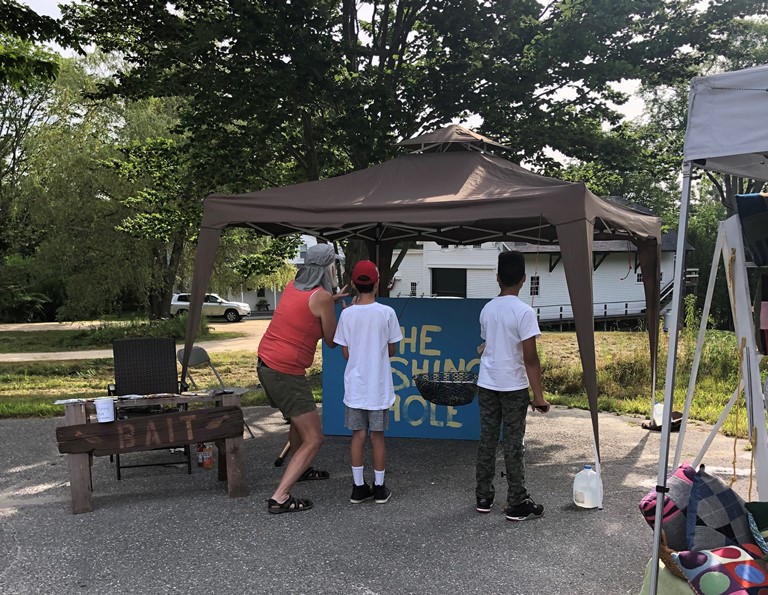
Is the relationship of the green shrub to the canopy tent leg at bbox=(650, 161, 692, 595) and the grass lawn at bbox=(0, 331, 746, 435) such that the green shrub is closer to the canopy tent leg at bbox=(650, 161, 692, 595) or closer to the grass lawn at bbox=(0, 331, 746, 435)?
the grass lawn at bbox=(0, 331, 746, 435)

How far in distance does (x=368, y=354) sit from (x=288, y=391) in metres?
0.64

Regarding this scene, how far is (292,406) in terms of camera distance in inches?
183

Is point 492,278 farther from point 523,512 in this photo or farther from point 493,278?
point 523,512

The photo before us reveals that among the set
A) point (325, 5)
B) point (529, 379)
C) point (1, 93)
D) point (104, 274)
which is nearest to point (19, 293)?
point (1, 93)

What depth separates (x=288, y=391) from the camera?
464 centimetres

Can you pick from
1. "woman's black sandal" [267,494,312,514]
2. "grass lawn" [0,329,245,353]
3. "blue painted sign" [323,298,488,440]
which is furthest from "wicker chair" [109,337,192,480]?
"grass lawn" [0,329,245,353]

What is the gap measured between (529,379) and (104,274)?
66.5 feet

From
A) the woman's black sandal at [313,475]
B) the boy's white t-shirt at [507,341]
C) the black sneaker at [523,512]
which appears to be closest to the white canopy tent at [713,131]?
the boy's white t-shirt at [507,341]

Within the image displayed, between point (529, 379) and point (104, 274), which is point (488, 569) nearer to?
point (529, 379)

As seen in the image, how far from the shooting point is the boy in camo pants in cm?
429

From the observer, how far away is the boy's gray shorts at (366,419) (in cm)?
460

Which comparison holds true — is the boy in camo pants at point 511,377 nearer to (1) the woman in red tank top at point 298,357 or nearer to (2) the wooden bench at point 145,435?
(1) the woman in red tank top at point 298,357

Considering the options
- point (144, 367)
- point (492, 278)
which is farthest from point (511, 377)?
point (492, 278)

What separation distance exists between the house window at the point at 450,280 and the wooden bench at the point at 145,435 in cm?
2940
